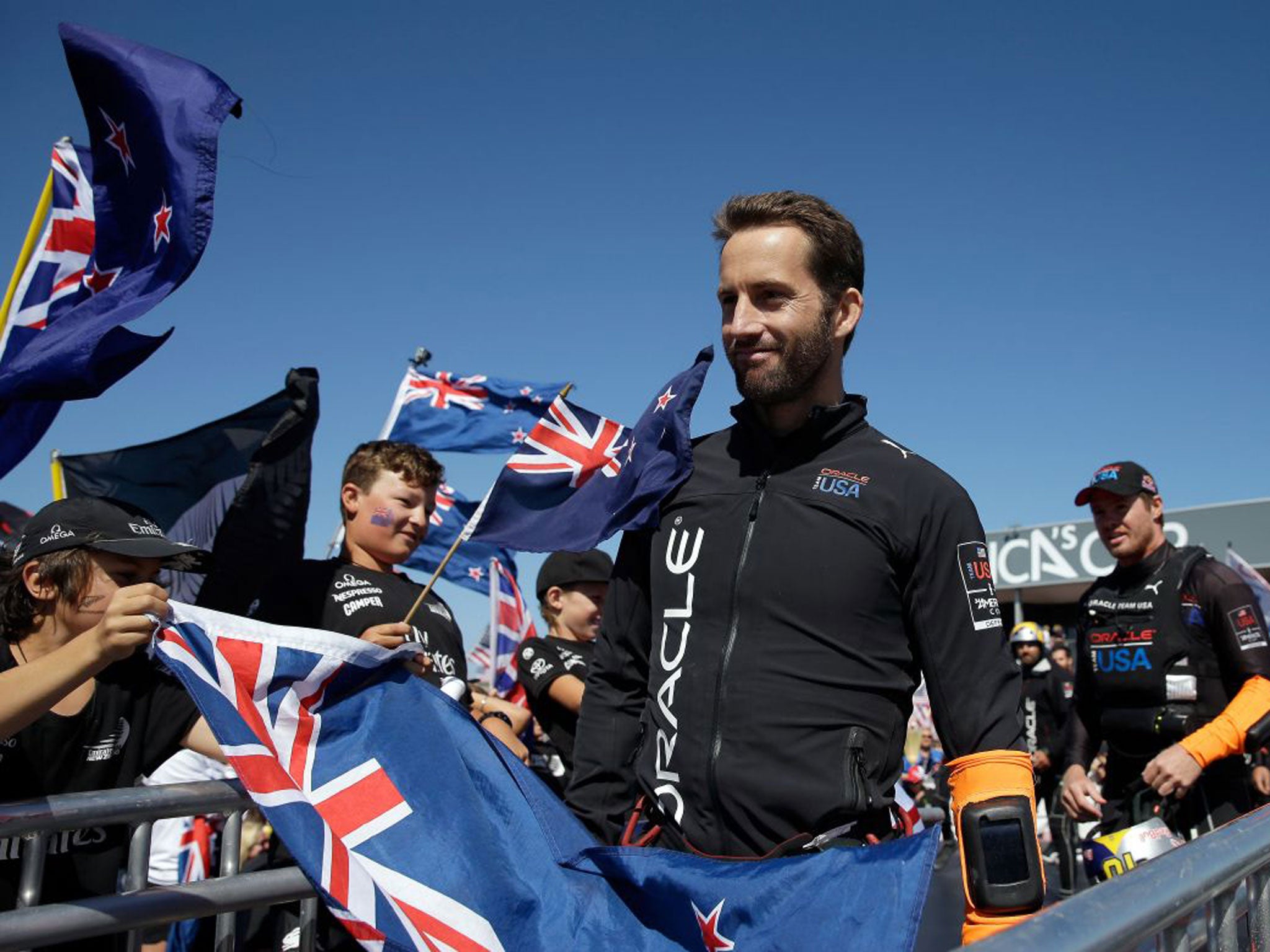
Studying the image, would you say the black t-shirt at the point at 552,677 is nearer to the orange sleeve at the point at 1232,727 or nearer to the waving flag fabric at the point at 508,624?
the orange sleeve at the point at 1232,727

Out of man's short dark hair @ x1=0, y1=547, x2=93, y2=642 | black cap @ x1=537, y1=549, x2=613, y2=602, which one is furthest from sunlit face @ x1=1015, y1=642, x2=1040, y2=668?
man's short dark hair @ x1=0, y1=547, x2=93, y2=642

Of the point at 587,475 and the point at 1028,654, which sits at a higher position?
the point at 587,475

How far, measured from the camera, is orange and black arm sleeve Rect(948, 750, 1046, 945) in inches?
78.8

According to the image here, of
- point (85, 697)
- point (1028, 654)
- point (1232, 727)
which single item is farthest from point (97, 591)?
point (1028, 654)

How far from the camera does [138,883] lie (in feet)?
8.95

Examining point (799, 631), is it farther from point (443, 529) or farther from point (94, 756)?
point (443, 529)

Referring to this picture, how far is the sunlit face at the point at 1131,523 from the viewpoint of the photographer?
5.12m

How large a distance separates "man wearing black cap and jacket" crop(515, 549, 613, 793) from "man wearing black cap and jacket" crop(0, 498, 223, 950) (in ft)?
6.84

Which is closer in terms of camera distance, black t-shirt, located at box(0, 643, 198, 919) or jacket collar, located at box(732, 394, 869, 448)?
jacket collar, located at box(732, 394, 869, 448)

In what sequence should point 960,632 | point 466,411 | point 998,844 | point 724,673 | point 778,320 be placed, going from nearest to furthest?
1. point 998,844
2. point 960,632
3. point 724,673
4. point 778,320
5. point 466,411

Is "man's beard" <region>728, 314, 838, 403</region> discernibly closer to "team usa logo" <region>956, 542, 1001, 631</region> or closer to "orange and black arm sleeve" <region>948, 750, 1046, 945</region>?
"team usa logo" <region>956, 542, 1001, 631</region>

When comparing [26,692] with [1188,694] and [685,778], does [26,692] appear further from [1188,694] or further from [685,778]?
[1188,694]

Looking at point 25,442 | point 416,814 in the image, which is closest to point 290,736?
point 416,814

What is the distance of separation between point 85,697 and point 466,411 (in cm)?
568
